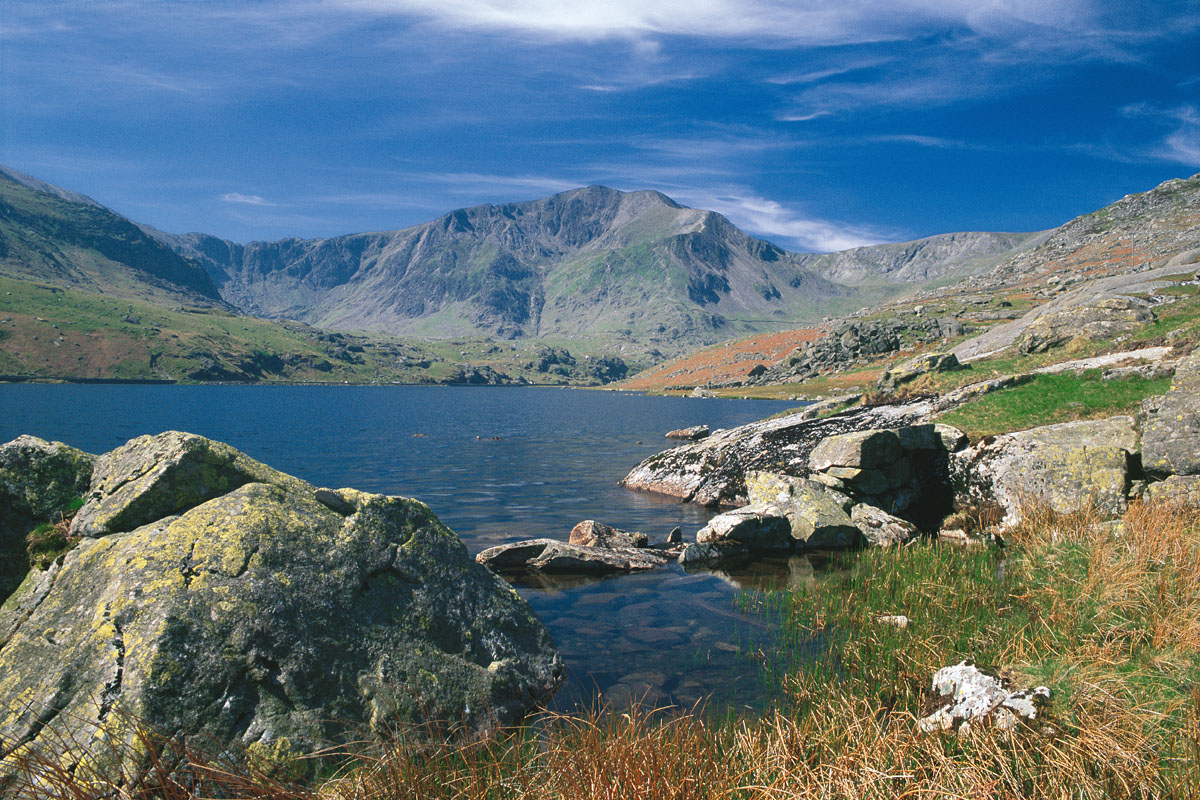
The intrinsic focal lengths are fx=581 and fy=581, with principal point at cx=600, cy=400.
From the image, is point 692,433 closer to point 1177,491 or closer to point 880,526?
point 880,526

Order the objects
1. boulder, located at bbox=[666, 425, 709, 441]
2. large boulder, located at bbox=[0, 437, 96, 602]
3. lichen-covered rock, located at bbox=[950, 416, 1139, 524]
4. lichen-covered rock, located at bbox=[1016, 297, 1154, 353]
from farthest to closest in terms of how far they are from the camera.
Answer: boulder, located at bbox=[666, 425, 709, 441] → lichen-covered rock, located at bbox=[1016, 297, 1154, 353] → lichen-covered rock, located at bbox=[950, 416, 1139, 524] → large boulder, located at bbox=[0, 437, 96, 602]

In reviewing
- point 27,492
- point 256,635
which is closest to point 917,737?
point 256,635

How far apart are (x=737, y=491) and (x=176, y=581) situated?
25.5 meters

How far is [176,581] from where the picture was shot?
22.6ft

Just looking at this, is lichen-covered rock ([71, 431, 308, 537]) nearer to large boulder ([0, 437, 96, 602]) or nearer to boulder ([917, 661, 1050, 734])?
large boulder ([0, 437, 96, 602])

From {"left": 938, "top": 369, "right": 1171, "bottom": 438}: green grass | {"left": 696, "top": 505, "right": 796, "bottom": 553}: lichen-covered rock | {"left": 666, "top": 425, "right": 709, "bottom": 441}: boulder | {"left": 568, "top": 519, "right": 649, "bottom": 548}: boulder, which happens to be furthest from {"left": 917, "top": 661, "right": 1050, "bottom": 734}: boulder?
{"left": 666, "top": 425, "right": 709, "bottom": 441}: boulder

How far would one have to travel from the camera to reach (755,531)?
1938cm

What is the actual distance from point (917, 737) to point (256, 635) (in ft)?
25.0

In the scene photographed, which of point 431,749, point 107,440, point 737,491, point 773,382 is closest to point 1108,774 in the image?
point 431,749

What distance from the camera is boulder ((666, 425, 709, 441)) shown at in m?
46.7

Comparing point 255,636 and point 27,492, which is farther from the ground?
point 27,492

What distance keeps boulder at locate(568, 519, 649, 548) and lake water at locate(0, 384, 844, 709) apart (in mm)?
2025

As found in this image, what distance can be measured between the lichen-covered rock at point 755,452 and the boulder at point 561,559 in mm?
11407

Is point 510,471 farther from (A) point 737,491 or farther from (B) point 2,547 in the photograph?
(B) point 2,547
